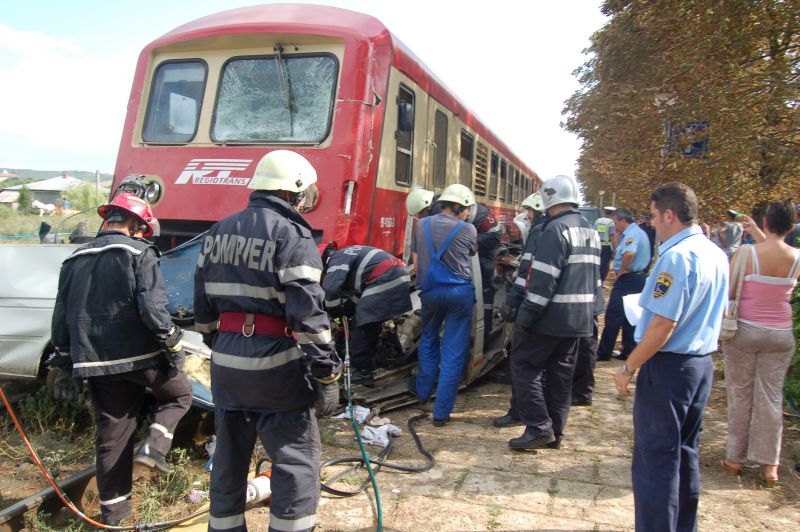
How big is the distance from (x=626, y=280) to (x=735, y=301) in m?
2.71

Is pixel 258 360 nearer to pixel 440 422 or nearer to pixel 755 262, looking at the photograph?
pixel 440 422

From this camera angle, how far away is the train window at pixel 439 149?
678 cm

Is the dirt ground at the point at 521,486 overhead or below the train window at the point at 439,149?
below

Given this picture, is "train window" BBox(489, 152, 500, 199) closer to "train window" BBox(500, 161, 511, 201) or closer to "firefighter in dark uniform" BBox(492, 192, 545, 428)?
"train window" BBox(500, 161, 511, 201)

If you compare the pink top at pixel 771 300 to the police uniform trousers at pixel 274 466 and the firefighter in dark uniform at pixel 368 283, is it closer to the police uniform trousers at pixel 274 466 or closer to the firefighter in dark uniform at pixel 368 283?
the firefighter in dark uniform at pixel 368 283

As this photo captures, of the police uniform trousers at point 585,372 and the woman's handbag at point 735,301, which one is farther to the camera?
the police uniform trousers at point 585,372

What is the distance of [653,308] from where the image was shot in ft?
8.71

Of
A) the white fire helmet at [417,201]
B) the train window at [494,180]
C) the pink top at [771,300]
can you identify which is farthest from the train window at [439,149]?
the pink top at [771,300]

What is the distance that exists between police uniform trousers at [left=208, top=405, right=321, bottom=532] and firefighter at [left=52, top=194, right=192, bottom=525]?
0.73 metres

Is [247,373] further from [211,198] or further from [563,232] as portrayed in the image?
[211,198]

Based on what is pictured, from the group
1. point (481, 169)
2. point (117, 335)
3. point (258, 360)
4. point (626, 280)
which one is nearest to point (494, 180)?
point (481, 169)

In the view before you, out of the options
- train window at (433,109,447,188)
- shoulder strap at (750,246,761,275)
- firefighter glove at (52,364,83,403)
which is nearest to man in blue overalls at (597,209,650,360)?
train window at (433,109,447,188)

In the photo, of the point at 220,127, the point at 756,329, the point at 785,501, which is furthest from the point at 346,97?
the point at 785,501

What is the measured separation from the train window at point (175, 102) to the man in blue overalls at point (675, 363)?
456 cm
